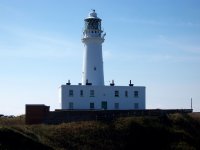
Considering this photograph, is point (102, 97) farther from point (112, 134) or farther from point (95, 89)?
point (112, 134)

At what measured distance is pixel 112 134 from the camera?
3722cm

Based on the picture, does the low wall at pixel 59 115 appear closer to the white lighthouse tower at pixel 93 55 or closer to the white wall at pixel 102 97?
the white wall at pixel 102 97

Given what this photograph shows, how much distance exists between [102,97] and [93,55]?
15.0 ft

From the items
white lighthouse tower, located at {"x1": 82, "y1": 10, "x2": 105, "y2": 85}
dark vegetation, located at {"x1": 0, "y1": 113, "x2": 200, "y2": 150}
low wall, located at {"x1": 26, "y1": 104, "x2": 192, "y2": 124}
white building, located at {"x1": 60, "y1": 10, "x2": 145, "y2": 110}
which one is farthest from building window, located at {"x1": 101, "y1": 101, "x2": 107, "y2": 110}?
dark vegetation, located at {"x1": 0, "y1": 113, "x2": 200, "y2": 150}

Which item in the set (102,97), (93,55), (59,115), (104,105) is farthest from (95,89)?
(59,115)

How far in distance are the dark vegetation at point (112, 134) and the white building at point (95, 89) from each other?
257 inches

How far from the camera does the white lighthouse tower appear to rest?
48.0m

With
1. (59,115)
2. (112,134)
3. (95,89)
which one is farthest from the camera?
(95,89)

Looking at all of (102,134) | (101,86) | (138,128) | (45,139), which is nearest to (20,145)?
(45,139)

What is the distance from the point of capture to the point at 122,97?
155 ft

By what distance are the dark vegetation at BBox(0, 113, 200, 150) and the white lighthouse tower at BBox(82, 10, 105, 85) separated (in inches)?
362

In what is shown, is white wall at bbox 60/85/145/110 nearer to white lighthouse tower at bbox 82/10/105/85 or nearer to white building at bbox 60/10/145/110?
white building at bbox 60/10/145/110

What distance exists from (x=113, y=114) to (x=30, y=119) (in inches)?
280

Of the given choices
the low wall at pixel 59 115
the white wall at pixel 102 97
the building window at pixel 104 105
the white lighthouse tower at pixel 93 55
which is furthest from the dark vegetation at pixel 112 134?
the white lighthouse tower at pixel 93 55
